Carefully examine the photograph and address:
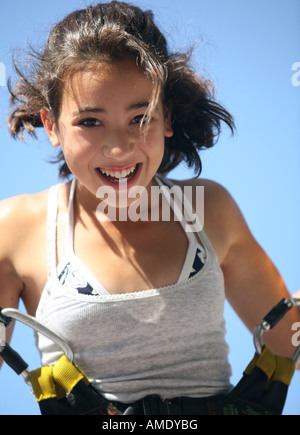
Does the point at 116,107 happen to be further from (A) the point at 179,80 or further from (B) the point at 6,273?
(B) the point at 6,273

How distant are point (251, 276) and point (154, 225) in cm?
18

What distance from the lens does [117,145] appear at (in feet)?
2.65

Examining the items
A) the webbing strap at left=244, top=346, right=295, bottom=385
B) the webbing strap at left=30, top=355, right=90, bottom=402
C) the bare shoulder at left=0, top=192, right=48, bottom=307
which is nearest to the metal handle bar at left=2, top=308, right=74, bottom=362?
the webbing strap at left=30, top=355, right=90, bottom=402

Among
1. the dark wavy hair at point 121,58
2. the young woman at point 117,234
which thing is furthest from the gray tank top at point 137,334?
the dark wavy hair at point 121,58

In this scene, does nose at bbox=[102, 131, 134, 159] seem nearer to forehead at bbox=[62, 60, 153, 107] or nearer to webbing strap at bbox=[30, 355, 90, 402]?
forehead at bbox=[62, 60, 153, 107]

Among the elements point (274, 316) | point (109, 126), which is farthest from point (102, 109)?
point (274, 316)

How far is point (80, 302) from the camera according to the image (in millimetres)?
833

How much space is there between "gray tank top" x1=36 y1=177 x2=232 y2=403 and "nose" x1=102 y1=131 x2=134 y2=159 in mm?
152

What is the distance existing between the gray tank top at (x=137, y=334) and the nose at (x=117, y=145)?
15cm

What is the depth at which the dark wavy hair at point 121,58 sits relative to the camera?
84 cm
